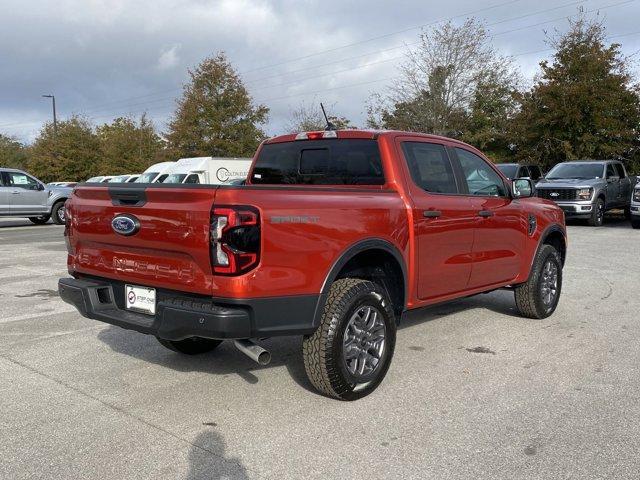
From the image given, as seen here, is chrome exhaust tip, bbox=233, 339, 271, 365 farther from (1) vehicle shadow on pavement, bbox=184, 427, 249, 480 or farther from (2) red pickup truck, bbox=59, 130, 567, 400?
(1) vehicle shadow on pavement, bbox=184, 427, 249, 480

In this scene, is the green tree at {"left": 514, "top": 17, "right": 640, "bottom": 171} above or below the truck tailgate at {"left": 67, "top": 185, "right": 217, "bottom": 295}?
above

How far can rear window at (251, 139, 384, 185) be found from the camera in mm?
4496

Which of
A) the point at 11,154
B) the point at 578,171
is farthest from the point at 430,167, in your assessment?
the point at 11,154

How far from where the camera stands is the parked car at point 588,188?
1642cm

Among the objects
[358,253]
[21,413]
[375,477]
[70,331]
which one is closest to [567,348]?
[358,253]

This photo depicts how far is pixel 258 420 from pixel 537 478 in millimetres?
1596

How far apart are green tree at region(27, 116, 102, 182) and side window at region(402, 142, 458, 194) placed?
4159cm

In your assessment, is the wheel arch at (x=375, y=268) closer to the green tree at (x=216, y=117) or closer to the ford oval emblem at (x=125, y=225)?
the ford oval emblem at (x=125, y=225)

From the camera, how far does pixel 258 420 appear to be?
11.7ft

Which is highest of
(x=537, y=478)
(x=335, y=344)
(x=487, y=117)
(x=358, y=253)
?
(x=487, y=117)

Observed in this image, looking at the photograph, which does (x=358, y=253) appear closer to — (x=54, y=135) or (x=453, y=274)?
(x=453, y=274)

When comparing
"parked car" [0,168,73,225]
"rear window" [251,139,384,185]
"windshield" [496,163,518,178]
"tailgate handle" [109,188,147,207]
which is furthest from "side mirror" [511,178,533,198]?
"parked car" [0,168,73,225]

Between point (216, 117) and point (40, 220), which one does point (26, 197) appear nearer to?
point (40, 220)

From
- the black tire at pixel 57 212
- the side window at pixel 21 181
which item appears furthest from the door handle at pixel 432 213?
the black tire at pixel 57 212
